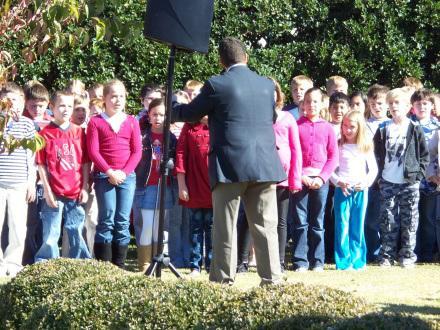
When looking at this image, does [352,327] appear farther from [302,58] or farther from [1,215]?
[302,58]

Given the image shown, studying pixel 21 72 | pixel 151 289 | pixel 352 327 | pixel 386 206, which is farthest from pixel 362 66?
pixel 352 327

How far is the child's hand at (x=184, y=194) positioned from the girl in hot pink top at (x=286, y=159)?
3.31 ft

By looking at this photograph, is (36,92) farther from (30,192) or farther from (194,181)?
(194,181)

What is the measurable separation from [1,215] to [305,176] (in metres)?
3.36

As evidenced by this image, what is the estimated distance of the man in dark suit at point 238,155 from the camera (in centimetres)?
858

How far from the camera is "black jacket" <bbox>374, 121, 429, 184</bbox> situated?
1177 centimetres

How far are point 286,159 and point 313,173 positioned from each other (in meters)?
0.57

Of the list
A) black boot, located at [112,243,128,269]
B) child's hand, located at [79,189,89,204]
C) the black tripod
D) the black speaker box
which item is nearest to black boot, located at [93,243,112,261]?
black boot, located at [112,243,128,269]

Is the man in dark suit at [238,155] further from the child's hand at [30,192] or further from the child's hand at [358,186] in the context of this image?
the child's hand at [358,186]

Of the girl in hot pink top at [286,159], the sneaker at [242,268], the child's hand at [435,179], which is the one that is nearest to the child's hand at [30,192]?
the sneaker at [242,268]

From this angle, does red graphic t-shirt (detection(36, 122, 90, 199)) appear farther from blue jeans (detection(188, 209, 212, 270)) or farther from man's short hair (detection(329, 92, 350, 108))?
man's short hair (detection(329, 92, 350, 108))

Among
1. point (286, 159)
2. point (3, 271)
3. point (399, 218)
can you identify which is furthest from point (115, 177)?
point (399, 218)

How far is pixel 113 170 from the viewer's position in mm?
10875

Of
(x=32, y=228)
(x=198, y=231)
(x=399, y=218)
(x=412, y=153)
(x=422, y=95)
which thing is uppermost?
(x=422, y=95)
